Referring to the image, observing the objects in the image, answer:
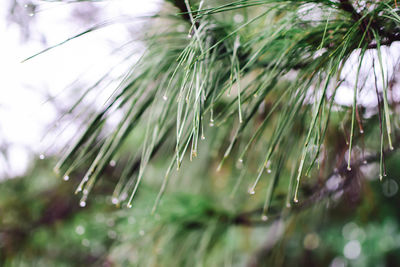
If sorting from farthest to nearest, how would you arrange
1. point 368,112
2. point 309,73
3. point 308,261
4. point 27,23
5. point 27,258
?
point 308,261, point 27,258, point 27,23, point 368,112, point 309,73

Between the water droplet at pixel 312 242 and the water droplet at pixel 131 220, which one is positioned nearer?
the water droplet at pixel 131 220

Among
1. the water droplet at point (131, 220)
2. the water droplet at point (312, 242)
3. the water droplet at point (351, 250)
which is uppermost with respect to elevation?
the water droplet at point (131, 220)

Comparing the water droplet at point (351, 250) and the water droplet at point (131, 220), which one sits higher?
the water droplet at point (131, 220)

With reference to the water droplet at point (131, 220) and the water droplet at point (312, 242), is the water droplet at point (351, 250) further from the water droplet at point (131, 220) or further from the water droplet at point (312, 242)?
the water droplet at point (131, 220)

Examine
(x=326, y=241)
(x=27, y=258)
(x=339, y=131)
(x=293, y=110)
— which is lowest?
(x=326, y=241)

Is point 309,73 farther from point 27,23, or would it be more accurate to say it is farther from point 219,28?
point 27,23

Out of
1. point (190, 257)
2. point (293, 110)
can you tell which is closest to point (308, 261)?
point (190, 257)

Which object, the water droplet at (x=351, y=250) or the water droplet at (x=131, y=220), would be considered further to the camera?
the water droplet at (x=351, y=250)

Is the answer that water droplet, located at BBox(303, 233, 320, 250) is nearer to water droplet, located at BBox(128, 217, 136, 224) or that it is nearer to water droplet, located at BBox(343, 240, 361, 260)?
water droplet, located at BBox(343, 240, 361, 260)

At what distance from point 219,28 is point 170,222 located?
1.23 feet

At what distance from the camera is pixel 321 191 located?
548 mm

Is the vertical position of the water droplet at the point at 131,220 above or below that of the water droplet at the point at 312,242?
above

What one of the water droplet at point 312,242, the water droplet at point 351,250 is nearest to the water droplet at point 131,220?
the water droplet at point 312,242

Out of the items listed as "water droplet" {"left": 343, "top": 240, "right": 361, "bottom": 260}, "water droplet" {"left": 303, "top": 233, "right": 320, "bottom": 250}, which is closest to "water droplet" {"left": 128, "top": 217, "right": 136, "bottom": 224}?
"water droplet" {"left": 303, "top": 233, "right": 320, "bottom": 250}
